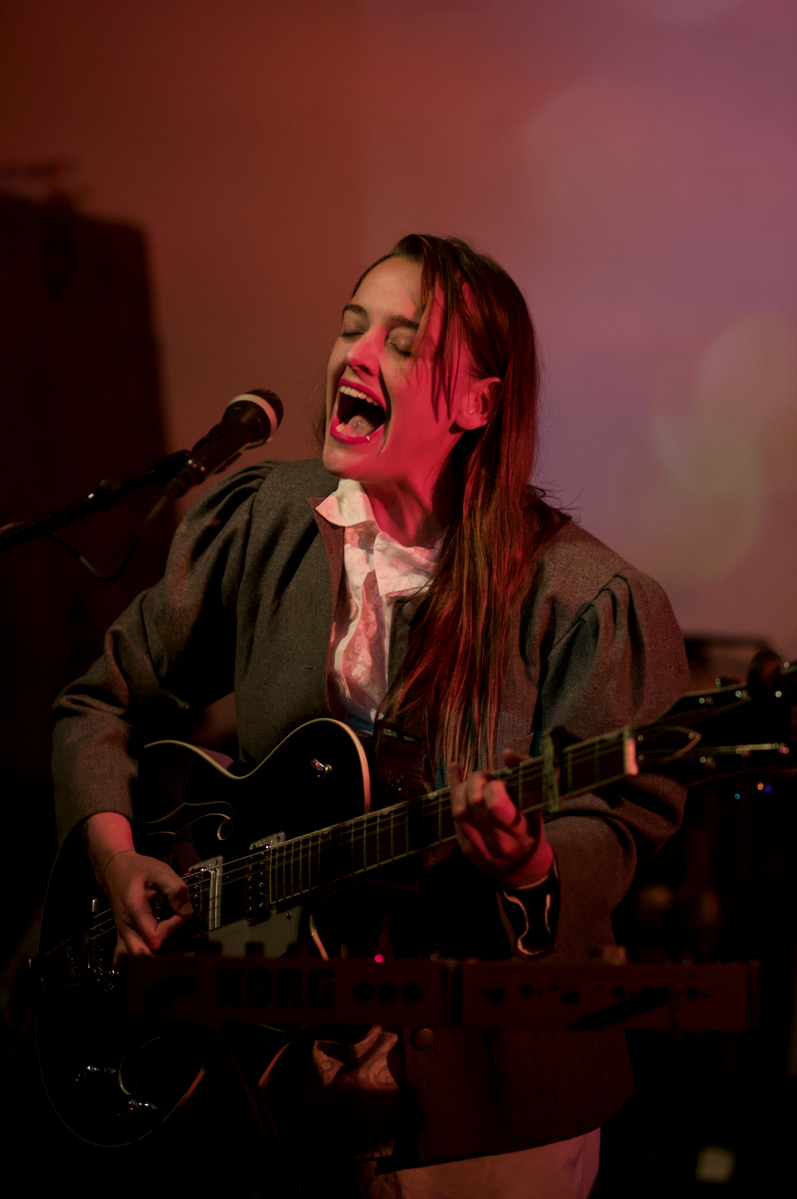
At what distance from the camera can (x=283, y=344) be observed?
2.87 meters

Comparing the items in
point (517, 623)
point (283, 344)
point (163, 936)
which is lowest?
point (163, 936)

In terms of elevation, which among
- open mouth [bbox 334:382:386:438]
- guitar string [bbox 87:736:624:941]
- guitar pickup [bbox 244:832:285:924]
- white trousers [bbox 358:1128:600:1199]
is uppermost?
open mouth [bbox 334:382:386:438]

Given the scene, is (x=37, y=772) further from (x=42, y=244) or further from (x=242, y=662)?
(x=42, y=244)

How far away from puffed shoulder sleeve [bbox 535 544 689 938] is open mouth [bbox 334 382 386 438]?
0.50 m

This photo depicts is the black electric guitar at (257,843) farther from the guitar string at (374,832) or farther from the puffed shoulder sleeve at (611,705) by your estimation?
the puffed shoulder sleeve at (611,705)

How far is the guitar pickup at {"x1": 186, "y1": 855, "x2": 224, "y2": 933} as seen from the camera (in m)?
1.63

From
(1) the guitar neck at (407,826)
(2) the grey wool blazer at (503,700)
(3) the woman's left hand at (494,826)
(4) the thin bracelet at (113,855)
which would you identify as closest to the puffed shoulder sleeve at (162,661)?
(2) the grey wool blazer at (503,700)

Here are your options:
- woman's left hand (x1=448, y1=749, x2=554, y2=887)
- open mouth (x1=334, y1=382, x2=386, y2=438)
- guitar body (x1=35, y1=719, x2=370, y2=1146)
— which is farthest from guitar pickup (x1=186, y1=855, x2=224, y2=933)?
open mouth (x1=334, y1=382, x2=386, y2=438)

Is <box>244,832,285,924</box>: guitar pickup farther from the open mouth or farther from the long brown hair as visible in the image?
the open mouth

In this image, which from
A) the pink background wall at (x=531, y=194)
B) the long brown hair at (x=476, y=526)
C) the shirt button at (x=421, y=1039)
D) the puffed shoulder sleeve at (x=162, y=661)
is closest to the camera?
the shirt button at (x=421, y=1039)

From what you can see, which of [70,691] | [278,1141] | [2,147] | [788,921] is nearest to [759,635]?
[788,921]

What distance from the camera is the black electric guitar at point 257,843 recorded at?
3.91 feet

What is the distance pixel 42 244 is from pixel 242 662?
1605 millimetres

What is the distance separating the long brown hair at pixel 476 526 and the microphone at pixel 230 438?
30 centimetres
